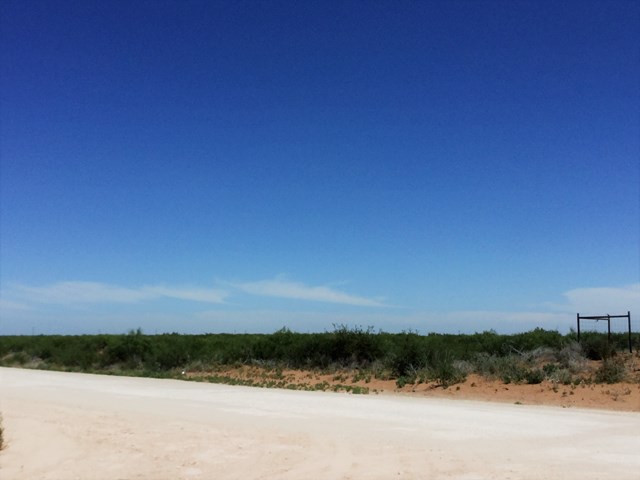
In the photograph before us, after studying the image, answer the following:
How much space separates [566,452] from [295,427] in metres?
5.49

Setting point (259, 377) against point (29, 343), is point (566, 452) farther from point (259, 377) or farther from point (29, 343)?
point (29, 343)

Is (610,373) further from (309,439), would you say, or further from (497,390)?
(309,439)

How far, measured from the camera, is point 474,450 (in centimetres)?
1074

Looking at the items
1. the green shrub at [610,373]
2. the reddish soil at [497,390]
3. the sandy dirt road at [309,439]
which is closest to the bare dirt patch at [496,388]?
the reddish soil at [497,390]

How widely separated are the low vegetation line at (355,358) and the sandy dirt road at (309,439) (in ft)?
16.9

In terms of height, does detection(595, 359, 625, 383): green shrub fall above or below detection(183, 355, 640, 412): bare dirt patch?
above

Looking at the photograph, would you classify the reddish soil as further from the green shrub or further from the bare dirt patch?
the green shrub

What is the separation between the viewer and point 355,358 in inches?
1227

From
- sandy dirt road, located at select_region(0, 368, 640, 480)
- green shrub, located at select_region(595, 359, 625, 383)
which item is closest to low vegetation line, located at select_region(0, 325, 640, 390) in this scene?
green shrub, located at select_region(595, 359, 625, 383)

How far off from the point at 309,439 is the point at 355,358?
19.5 m

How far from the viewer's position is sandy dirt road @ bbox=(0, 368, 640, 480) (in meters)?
9.46

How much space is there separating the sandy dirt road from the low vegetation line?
515 cm

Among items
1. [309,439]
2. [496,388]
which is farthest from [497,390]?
[309,439]

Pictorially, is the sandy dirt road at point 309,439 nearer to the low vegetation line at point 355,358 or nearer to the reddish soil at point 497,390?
the reddish soil at point 497,390
